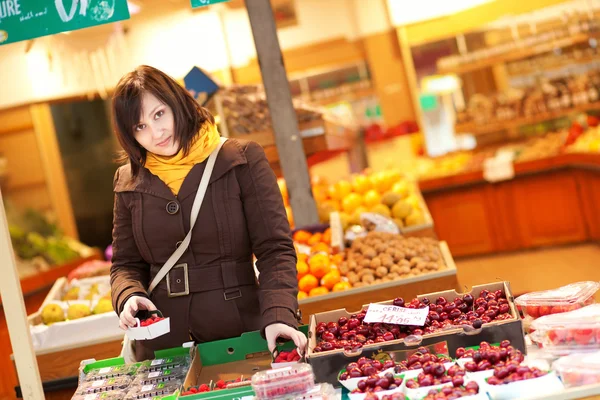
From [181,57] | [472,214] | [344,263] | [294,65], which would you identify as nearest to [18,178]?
[181,57]

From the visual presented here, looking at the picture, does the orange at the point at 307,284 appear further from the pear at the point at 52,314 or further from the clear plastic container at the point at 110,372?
the clear plastic container at the point at 110,372

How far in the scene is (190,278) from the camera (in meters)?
2.70

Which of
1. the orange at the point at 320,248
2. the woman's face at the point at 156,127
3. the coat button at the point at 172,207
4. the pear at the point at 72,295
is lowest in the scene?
the orange at the point at 320,248

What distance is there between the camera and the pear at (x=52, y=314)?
4199 mm

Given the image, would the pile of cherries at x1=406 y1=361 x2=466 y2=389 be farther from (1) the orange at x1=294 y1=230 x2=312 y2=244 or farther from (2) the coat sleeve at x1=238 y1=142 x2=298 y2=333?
(1) the orange at x1=294 y1=230 x2=312 y2=244

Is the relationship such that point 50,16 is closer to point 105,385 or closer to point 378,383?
point 105,385

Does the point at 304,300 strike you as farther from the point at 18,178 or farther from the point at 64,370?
the point at 18,178

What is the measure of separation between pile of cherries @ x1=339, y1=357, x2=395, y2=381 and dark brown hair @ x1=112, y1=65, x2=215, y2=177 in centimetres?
97

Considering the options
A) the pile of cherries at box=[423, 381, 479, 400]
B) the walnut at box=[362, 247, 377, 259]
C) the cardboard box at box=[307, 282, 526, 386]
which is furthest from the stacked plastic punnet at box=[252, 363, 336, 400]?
the walnut at box=[362, 247, 377, 259]

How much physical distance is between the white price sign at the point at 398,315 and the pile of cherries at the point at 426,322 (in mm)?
31

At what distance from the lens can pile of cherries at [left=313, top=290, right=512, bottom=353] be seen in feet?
7.49

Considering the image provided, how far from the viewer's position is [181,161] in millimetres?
2650

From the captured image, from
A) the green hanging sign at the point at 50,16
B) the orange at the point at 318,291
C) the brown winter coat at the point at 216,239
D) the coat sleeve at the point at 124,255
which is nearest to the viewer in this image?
the brown winter coat at the point at 216,239

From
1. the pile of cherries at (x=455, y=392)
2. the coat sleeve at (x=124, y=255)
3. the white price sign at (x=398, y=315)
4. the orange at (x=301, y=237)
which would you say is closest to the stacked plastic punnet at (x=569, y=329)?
the pile of cherries at (x=455, y=392)
